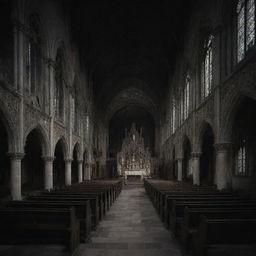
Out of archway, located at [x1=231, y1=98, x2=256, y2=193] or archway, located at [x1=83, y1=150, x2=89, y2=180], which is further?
archway, located at [x1=83, y1=150, x2=89, y2=180]

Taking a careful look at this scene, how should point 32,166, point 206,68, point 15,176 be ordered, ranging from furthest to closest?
1. point 32,166
2. point 206,68
3. point 15,176

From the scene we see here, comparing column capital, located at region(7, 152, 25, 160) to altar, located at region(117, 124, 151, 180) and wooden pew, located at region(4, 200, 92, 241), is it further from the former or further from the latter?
altar, located at region(117, 124, 151, 180)

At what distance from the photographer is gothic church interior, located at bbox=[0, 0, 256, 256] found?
7.99m

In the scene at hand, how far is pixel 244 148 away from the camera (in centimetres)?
1680

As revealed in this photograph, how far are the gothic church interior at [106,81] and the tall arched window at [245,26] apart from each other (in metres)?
0.06

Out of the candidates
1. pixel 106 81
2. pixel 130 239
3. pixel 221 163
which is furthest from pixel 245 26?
pixel 106 81

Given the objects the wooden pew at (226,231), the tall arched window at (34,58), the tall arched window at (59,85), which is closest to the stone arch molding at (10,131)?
the tall arched window at (34,58)

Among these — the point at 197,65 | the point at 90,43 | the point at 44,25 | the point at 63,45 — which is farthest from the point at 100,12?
the point at 197,65

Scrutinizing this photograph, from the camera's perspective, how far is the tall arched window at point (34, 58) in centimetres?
1547

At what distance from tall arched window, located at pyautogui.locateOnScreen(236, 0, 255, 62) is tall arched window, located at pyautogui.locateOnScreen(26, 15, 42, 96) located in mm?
12000

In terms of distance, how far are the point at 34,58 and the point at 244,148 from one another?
50.5 ft

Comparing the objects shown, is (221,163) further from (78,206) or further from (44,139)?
(44,139)

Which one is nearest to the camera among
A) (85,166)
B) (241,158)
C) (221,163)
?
(221,163)

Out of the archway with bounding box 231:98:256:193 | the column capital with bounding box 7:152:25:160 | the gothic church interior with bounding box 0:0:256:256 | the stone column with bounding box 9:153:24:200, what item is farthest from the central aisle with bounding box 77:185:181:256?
the archway with bounding box 231:98:256:193
